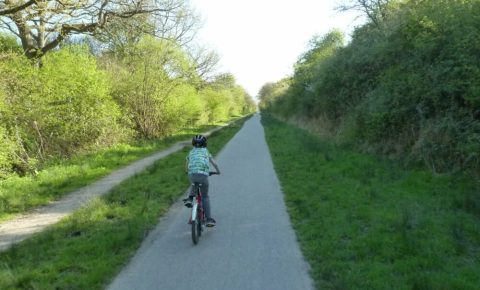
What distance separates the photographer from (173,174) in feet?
50.2

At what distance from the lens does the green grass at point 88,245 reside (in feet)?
19.9

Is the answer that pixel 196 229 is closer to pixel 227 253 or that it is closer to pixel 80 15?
pixel 227 253

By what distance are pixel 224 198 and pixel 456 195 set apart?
496 centimetres

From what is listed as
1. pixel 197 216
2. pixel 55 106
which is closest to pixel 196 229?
pixel 197 216

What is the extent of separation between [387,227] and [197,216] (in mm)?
3040

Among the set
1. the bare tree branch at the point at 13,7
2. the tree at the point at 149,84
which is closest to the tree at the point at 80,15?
the bare tree branch at the point at 13,7

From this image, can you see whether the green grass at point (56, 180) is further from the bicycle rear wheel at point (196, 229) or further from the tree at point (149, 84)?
the tree at point (149, 84)

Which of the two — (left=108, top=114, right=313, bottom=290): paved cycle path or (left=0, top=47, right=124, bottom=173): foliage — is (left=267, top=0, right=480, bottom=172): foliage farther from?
(left=0, top=47, right=124, bottom=173): foliage

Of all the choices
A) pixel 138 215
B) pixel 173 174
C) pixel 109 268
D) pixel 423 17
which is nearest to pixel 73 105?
pixel 173 174

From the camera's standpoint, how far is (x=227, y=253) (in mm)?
6934

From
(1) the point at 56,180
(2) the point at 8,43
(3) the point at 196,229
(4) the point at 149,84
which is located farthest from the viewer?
(4) the point at 149,84

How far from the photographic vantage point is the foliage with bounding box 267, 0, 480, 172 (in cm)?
1122

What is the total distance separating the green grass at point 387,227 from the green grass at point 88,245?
273 cm

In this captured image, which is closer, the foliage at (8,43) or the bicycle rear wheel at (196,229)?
the bicycle rear wheel at (196,229)
